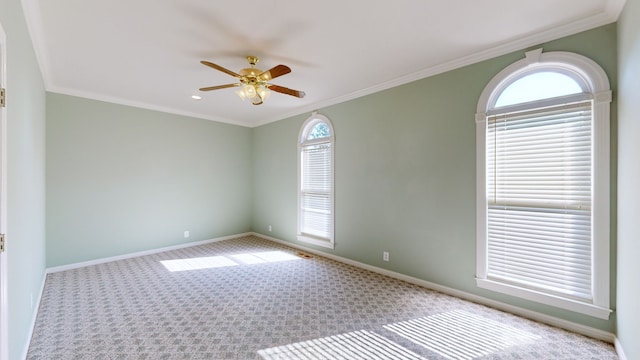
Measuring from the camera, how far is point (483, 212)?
9.55 feet

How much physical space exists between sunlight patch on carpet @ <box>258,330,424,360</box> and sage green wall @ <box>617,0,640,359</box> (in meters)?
1.53

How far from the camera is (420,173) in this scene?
3445 millimetres

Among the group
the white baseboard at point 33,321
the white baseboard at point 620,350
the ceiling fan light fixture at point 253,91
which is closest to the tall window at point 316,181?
the ceiling fan light fixture at point 253,91

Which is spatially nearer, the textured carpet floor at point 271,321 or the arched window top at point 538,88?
the textured carpet floor at point 271,321

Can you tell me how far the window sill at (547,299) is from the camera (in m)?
2.29

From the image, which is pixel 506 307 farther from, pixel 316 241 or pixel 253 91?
pixel 253 91

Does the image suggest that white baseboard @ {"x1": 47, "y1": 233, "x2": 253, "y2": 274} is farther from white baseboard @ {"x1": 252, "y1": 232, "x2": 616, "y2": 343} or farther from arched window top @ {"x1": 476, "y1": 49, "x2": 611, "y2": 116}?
arched window top @ {"x1": 476, "y1": 49, "x2": 611, "y2": 116}

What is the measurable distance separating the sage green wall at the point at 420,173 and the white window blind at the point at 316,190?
0.27 m

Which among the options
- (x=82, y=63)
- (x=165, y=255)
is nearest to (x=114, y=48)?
(x=82, y=63)

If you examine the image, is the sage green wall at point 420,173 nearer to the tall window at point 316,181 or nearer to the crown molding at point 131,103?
the tall window at point 316,181

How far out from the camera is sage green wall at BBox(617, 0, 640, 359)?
179cm

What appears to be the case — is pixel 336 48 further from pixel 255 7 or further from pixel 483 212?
→ pixel 483 212

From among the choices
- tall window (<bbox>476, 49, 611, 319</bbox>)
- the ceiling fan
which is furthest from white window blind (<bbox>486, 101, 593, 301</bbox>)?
the ceiling fan

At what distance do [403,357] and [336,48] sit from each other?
9.67ft
